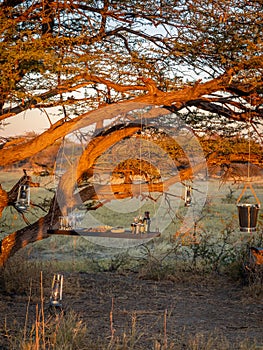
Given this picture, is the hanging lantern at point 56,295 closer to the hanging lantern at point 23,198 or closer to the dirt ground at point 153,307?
the dirt ground at point 153,307

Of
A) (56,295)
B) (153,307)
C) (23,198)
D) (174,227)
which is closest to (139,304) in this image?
(153,307)

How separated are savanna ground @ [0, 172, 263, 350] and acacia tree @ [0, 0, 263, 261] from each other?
3.18 ft

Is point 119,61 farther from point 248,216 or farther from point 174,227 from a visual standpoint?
point 174,227

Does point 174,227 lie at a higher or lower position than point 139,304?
higher

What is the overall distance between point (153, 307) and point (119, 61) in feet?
9.35

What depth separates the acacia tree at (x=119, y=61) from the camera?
21.5 ft

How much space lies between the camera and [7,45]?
645cm

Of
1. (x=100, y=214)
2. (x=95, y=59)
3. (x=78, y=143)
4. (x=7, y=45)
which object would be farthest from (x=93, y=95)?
(x=100, y=214)

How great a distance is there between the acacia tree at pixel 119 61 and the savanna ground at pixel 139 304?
3.18 ft

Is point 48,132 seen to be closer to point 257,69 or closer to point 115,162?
point 115,162

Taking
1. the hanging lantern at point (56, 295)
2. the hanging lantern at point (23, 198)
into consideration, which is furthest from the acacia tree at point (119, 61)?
the hanging lantern at point (56, 295)

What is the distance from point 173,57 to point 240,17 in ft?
4.24

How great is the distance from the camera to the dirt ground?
5840mm

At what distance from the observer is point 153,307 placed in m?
7.14
